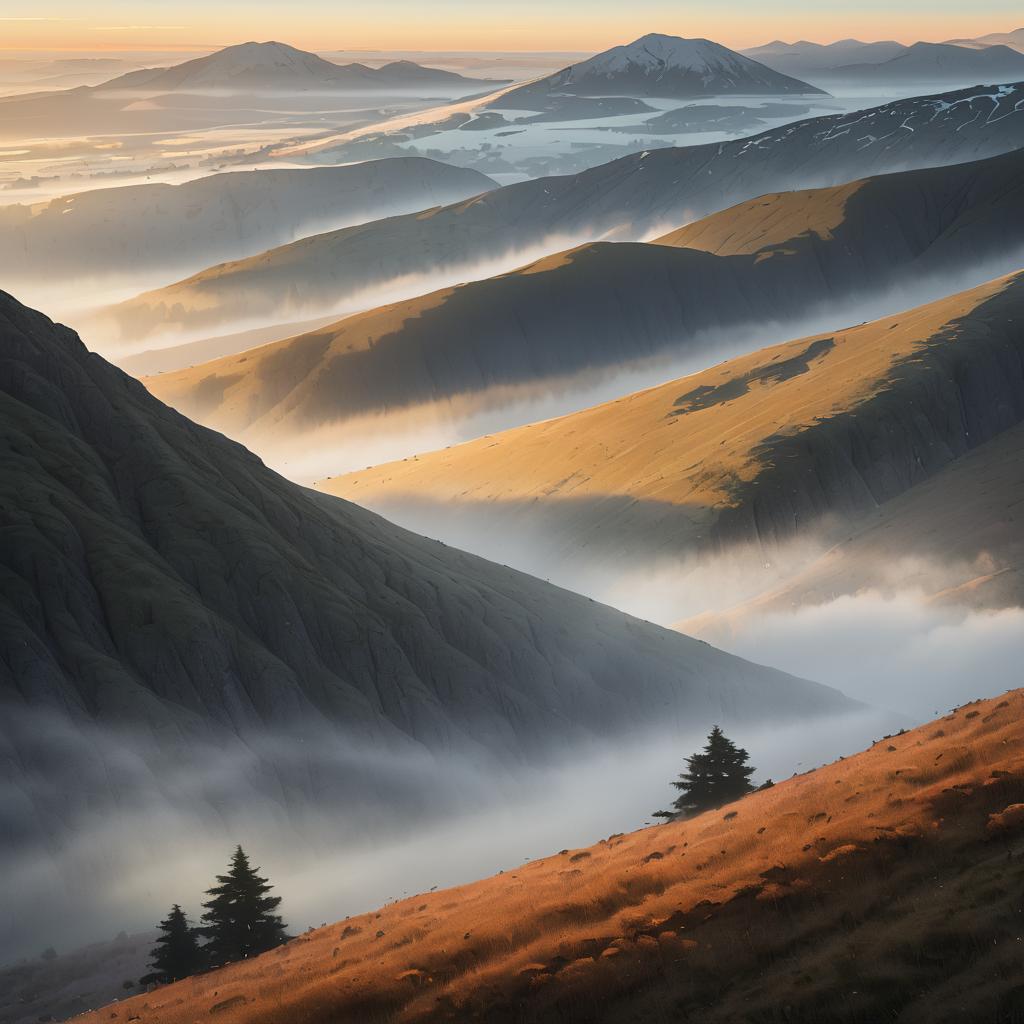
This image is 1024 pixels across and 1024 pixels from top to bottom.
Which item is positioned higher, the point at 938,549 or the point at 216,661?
the point at 938,549

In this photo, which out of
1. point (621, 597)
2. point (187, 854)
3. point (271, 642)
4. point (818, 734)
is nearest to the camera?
point (187, 854)

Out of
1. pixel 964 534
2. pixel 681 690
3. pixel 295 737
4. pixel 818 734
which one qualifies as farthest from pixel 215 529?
pixel 964 534

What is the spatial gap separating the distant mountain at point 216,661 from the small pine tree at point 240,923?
677 inches

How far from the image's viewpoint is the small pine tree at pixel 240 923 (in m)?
53.0

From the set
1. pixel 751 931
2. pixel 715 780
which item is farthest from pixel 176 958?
pixel 751 931

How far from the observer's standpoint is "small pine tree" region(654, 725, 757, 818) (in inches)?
2317

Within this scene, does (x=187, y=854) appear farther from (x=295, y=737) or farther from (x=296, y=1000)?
(x=296, y=1000)

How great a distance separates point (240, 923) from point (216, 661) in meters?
37.5

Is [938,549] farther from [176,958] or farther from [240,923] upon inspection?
[176,958]

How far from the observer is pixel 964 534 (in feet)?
528

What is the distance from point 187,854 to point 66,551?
2312 centimetres

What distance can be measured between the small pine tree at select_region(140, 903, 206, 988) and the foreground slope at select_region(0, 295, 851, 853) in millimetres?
21939

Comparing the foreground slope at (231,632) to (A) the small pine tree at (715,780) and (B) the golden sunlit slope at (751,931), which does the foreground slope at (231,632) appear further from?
(B) the golden sunlit slope at (751,931)

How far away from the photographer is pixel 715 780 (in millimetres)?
59750
